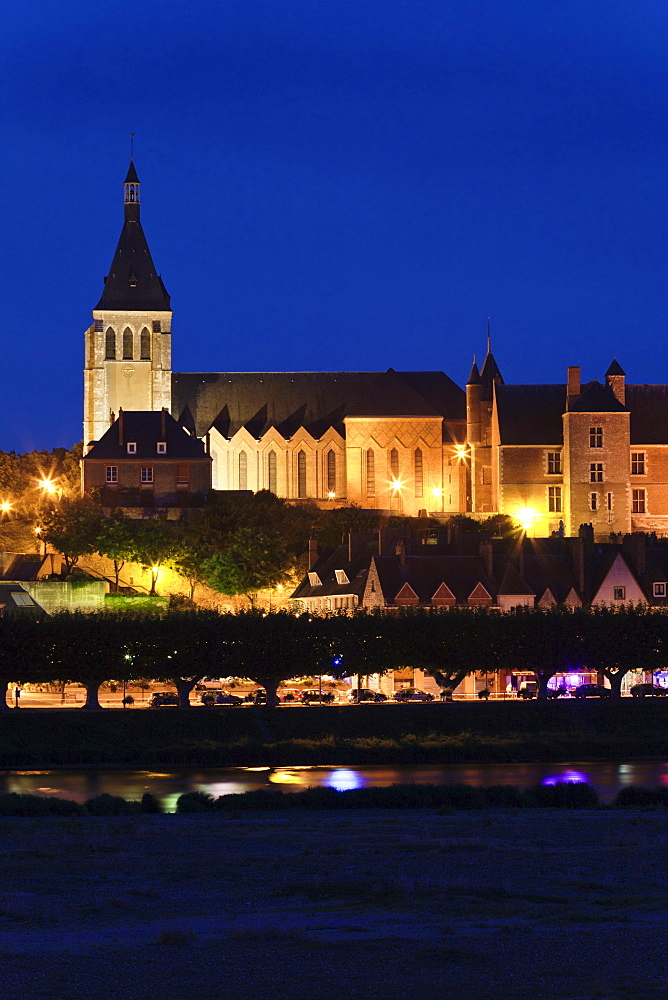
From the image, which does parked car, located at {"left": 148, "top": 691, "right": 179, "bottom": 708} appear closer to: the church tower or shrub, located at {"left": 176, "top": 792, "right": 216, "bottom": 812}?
shrub, located at {"left": 176, "top": 792, "right": 216, "bottom": 812}

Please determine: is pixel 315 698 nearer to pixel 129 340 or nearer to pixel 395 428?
pixel 395 428

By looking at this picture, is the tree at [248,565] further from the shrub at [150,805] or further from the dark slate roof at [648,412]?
the shrub at [150,805]

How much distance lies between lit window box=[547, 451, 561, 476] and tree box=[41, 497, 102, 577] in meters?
28.3

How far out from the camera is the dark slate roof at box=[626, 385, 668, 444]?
4092 inches

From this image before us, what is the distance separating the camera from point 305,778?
154 ft

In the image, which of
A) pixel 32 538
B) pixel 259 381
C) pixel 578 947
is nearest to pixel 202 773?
pixel 578 947

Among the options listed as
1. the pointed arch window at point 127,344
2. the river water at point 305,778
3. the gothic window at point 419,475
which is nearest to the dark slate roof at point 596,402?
the gothic window at point 419,475

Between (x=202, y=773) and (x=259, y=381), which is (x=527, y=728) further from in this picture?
(x=259, y=381)

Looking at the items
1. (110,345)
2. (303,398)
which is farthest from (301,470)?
(110,345)

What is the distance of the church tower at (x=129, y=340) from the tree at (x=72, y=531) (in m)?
34.3

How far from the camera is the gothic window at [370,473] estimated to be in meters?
117

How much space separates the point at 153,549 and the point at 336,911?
6773 centimetres

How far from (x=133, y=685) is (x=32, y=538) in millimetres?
28040

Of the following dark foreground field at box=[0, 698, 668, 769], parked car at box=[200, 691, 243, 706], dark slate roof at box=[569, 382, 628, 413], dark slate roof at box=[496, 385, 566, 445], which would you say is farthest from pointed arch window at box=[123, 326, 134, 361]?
dark foreground field at box=[0, 698, 668, 769]
